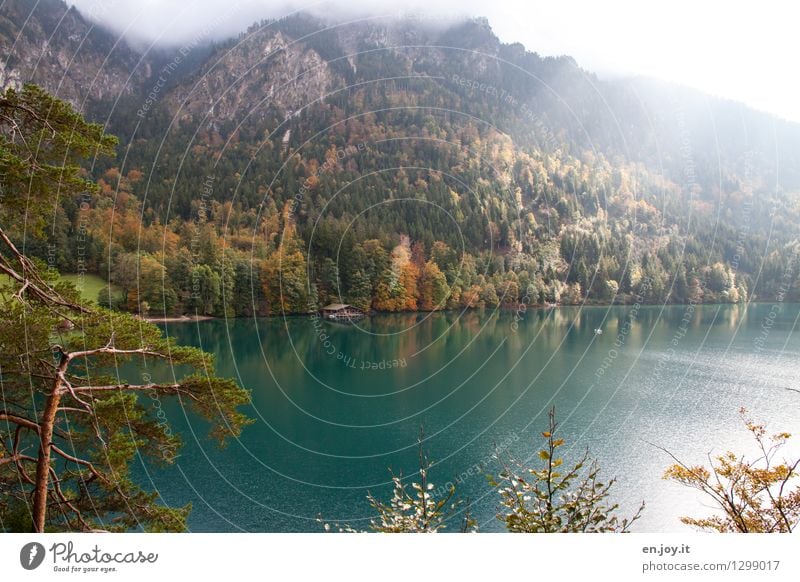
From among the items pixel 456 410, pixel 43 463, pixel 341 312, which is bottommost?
pixel 43 463

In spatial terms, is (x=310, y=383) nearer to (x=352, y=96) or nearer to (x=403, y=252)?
(x=403, y=252)

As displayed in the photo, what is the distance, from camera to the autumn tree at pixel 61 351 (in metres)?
4.24

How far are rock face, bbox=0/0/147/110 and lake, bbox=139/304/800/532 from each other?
44394mm

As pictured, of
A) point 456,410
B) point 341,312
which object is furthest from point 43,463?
point 341,312

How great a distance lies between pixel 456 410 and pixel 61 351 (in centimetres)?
1516

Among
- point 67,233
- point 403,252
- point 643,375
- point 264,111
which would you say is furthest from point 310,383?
point 264,111

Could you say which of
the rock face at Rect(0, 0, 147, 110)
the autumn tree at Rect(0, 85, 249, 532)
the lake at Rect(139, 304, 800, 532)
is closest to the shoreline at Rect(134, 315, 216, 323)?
the lake at Rect(139, 304, 800, 532)

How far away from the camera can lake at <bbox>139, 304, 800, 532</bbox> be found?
38.4ft

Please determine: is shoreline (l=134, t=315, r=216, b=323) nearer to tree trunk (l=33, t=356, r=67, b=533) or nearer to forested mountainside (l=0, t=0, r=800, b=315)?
forested mountainside (l=0, t=0, r=800, b=315)

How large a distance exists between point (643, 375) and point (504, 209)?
37.1 m

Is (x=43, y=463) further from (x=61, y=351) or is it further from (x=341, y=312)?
(x=341, y=312)

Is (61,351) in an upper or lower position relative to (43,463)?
upper

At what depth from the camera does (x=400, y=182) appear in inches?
2530

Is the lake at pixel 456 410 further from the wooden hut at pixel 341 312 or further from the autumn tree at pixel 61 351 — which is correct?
the wooden hut at pixel 341 312
